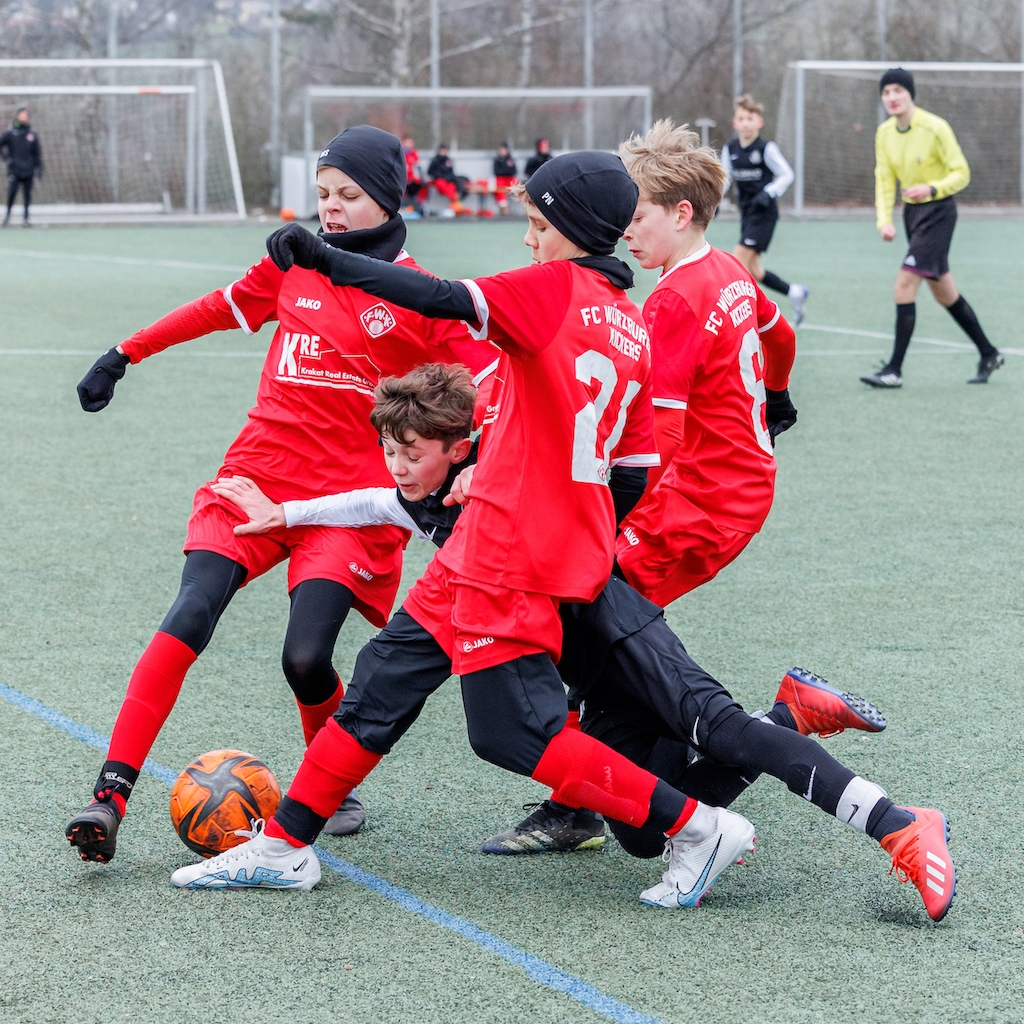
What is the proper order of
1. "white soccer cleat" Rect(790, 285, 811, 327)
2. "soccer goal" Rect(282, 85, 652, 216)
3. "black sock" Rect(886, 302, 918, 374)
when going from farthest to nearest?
"soccer goal" Rect(282, 85, 652, 216) → "white soccer cleat" Rect(790, 285, 811, 327) → "black sock" Rect(886, 302, 918, 374)

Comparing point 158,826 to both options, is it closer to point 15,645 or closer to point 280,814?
point 280,814

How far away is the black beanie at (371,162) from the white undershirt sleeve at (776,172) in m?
9.84

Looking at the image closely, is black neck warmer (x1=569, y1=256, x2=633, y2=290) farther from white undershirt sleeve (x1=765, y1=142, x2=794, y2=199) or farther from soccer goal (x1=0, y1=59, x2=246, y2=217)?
soccer goal (x1=0, y1=59, x2=246, y2=217)

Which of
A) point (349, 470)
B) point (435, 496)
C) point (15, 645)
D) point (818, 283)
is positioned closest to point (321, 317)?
point (349, 470)

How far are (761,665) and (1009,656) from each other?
84cm

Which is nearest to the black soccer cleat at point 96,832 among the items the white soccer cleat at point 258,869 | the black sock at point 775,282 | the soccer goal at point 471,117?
the white soccer cleat at point 258,869

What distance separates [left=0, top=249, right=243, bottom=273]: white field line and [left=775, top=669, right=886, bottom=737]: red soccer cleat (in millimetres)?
14314

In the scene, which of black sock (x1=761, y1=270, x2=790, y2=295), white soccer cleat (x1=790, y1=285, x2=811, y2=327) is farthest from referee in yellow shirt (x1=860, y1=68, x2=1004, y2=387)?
black sock (x1=761, y1=270, x2=790, y2=295)

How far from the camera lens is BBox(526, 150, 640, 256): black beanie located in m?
2.92

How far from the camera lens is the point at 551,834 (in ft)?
11.4

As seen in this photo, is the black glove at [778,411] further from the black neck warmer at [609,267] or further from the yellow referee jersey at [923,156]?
the yellow referee jersey at [923,156]

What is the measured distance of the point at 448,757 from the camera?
159 inches

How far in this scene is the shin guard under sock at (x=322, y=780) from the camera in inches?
123

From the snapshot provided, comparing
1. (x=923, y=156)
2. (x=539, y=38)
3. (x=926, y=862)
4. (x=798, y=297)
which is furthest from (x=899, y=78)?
(x=539, y=38)
